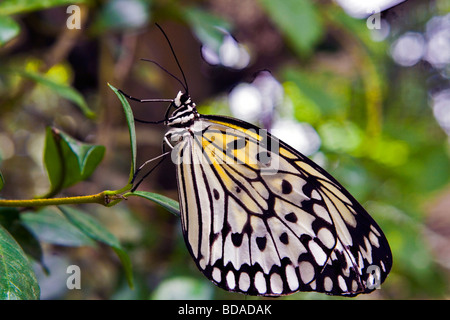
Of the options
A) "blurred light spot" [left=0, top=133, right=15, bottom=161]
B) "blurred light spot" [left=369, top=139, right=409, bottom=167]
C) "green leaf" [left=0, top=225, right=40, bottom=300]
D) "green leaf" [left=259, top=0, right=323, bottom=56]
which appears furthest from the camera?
"blurred light spot" [left=369, top=139, right=409, bottom=167]

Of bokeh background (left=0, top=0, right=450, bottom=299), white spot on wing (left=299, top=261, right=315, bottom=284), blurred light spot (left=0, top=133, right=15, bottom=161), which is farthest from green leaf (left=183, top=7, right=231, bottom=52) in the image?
blurred light spot (left=0, top=133, right=15, bottom=161)

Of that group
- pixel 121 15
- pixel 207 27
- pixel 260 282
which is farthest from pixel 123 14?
pixel 260 282

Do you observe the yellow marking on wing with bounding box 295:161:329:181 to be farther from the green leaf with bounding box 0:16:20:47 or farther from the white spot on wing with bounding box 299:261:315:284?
the green leaf with bounding box 0:16:20:47

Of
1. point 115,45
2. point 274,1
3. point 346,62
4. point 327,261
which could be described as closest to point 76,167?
point 327,261

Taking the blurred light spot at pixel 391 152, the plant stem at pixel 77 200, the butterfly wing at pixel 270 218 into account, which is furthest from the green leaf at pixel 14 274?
the blurred light spot at pixel 391 152

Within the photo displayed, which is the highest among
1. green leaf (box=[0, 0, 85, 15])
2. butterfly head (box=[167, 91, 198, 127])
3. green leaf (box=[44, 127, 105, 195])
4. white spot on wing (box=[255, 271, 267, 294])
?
green leaf (box=[0, 0, 85, 15])

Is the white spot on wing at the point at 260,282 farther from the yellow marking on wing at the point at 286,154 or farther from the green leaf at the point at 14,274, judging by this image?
the green leaf at the point at 14,274
